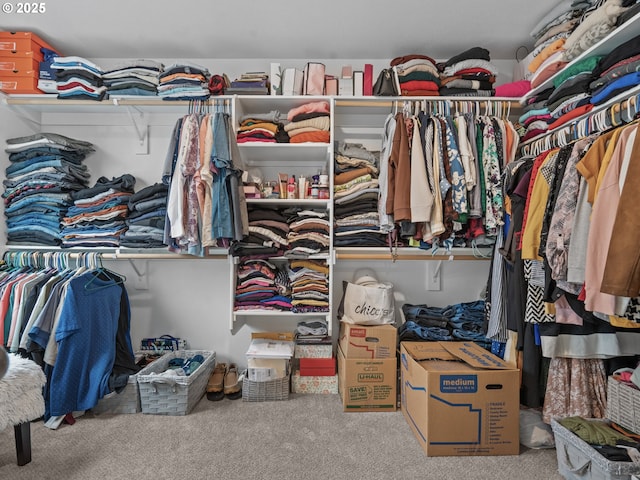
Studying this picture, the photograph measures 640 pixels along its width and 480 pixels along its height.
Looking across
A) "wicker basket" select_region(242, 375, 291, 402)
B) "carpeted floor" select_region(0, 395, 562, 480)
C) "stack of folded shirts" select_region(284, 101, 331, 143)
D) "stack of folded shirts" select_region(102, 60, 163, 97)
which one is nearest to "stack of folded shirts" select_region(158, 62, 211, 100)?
"stack of folded shirts" select_region(102, 60, 163, 97)

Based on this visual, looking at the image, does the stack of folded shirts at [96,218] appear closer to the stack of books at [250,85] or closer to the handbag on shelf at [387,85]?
the stack of books at [250,85]

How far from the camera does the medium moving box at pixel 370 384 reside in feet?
7.06

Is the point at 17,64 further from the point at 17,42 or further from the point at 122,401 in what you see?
the point at 122,401

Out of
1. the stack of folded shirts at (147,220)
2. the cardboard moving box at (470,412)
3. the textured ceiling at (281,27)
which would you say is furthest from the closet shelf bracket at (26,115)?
the cardboard moving box at (470,412)

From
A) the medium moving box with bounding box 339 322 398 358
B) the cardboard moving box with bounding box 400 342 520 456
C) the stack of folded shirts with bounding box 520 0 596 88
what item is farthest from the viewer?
the medium moving box with bounding box 339 322 398 358

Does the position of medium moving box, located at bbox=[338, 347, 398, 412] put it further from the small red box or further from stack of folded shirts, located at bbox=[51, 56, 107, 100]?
stack of folded shirts, located at bbox=[51, 56, 107, 100]

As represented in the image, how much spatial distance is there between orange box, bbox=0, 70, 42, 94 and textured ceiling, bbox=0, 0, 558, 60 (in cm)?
29

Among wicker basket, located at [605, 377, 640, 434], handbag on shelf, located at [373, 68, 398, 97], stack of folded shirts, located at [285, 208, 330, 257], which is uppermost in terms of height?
handbag on shelf, located at [373, 68, 398, 97]

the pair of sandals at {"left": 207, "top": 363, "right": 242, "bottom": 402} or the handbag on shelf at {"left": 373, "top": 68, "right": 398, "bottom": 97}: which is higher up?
the handbag on shelf at {"left": 373, "top": 68, "right": 398, "bottom": 97}

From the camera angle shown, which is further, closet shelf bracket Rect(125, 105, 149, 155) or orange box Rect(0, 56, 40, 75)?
closet shelf bracket Rect(125, 105, 149, 155)

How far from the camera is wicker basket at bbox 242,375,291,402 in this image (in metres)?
2.26

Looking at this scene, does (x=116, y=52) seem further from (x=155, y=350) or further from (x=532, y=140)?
(x=532, y=140)

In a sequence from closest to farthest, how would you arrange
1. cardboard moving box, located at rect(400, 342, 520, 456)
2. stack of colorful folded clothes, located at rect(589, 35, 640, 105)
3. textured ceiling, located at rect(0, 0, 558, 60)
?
1. stack of colorful folded clothes, located at rect(589, 35, 640, 105)
2. cardboard moving box, located at rect(400, 342, 520, 456)
3. textured ceiling, located at rect(0, 0, 558, 60)

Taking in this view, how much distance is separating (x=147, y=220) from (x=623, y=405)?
8.88 ft
